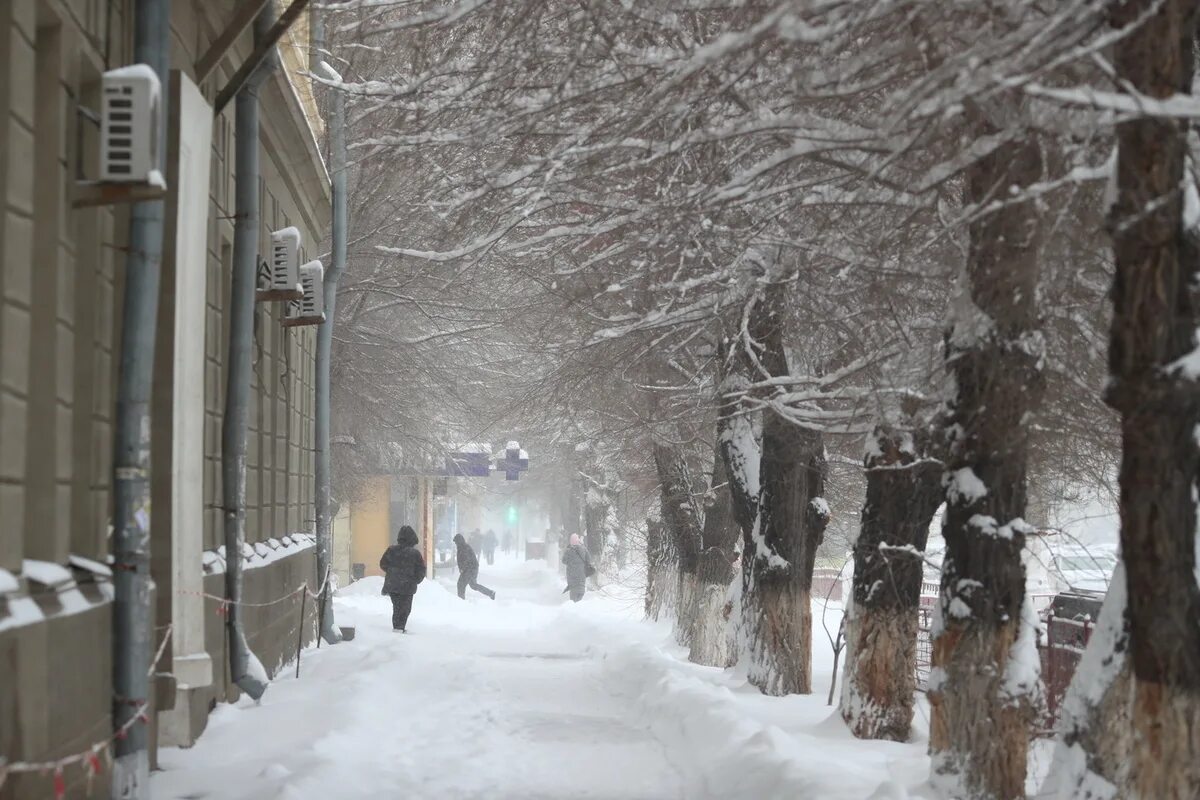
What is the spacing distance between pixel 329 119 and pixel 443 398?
11486mm

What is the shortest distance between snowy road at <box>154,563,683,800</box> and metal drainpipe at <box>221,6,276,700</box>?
497 millimetres

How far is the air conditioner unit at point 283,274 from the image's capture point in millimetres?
13570

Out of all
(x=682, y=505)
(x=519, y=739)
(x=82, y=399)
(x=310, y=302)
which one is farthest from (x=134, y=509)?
(x=682, y=505)

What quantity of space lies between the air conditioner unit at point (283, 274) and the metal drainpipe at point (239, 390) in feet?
3.84

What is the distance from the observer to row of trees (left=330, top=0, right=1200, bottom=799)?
6.11 metres

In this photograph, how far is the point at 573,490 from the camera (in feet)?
176

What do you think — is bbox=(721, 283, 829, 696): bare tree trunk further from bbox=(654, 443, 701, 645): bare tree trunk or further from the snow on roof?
the snow on roof

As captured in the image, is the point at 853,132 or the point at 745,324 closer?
the point at 853,132

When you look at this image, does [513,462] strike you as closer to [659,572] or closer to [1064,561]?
[659,572]

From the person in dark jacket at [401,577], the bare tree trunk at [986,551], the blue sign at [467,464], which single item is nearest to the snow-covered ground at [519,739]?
the bare tree trunk at [986,551]

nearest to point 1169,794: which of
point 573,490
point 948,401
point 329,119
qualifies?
point 948,401

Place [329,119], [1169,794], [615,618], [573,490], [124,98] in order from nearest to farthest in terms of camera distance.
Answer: [1169,794], [124,98], [329,119], [615,618], [573,490]

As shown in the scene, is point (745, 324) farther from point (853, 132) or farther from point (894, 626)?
point (853, 132)

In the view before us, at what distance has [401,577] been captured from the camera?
76.8ft
